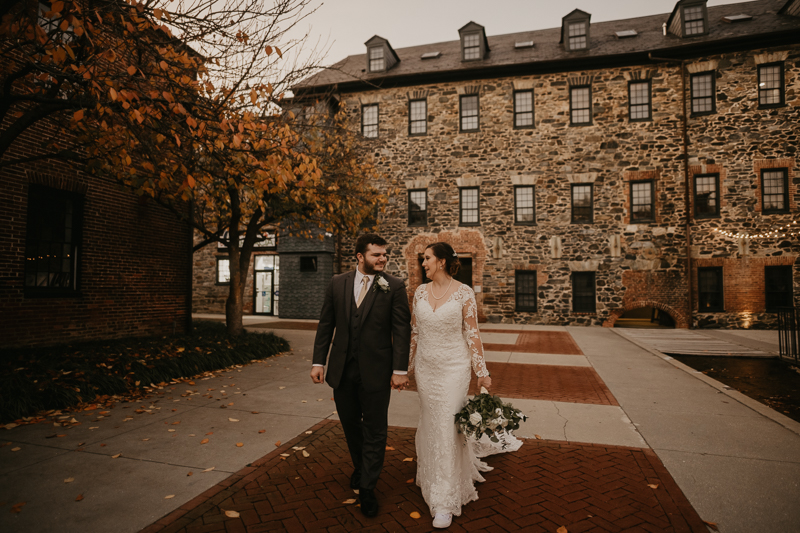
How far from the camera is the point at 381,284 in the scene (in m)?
3.31

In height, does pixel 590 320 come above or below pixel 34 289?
below

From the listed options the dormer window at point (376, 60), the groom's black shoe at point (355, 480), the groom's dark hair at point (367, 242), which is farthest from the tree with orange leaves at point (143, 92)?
the dormer window at point (376, 60)

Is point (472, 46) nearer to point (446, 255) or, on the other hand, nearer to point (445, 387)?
point (446, 255)

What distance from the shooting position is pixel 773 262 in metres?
15.3

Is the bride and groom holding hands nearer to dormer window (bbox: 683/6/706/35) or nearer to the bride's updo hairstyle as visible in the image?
the bride's updo hairstyle

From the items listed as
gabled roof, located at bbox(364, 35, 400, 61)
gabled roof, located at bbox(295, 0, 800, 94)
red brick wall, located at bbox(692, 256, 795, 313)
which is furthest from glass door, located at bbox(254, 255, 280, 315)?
red brick wall, located at bbox(692, 256, 795, 313)

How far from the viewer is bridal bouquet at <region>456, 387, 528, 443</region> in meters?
3.03

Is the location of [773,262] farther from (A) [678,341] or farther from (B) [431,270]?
(B) [431,270]

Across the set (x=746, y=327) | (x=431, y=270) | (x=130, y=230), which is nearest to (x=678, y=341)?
(x=746, y=327)

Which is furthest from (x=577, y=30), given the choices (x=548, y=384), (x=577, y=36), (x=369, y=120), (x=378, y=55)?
(x=548, y=384)

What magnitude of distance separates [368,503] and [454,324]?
1.48 metres

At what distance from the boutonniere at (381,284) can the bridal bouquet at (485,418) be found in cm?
108

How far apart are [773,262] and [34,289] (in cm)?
2216

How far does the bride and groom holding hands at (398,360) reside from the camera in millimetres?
3188
